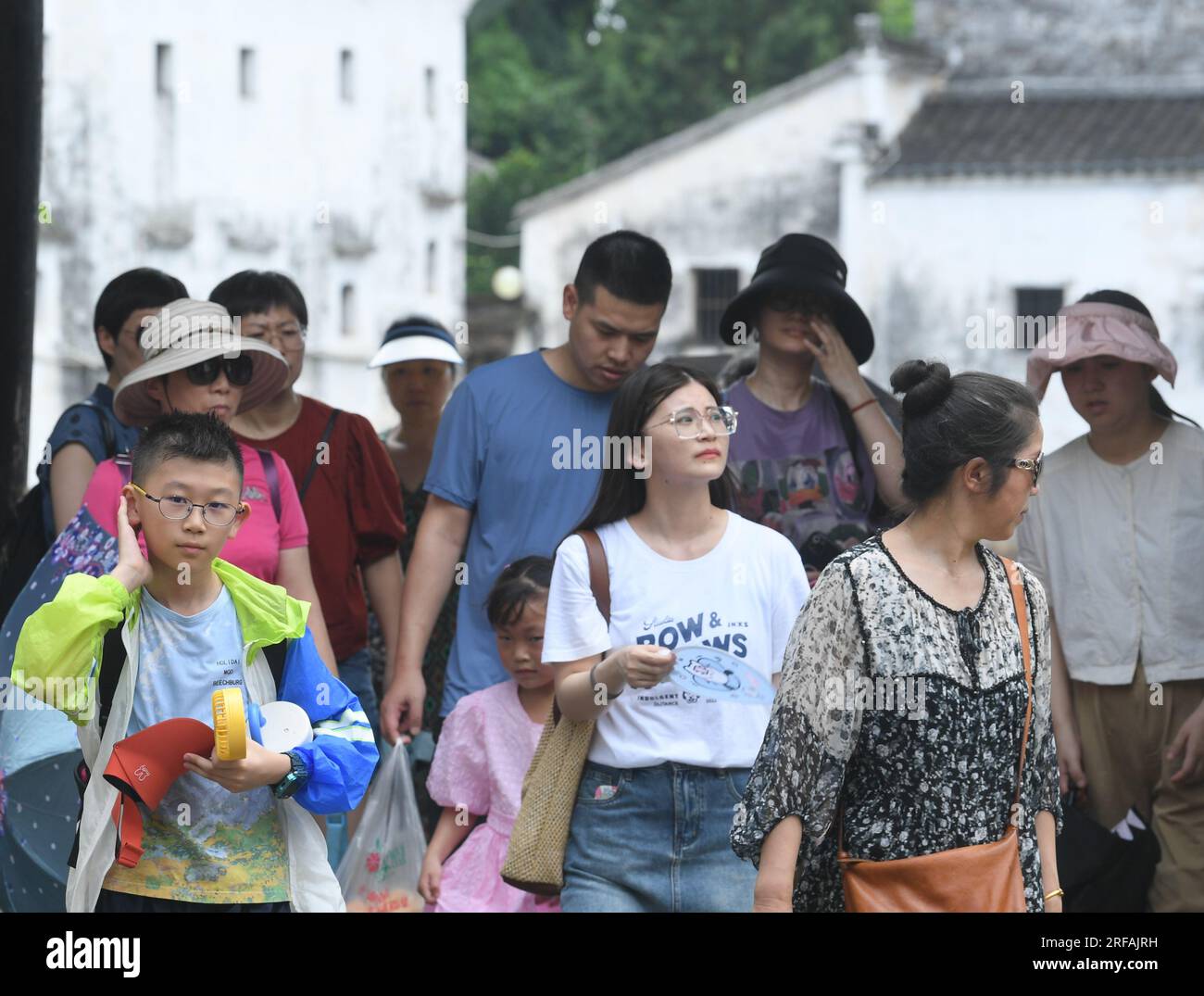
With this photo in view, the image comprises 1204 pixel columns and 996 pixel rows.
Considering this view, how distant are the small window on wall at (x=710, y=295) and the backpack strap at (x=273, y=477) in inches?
914

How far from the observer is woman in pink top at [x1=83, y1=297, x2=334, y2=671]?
4570mm

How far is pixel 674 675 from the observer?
4176mm

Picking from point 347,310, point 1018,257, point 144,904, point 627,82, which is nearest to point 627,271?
point 144,904

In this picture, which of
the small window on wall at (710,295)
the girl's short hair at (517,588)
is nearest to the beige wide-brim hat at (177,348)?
the girl's short hair at (517,588)

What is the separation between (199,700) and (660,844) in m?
1.01

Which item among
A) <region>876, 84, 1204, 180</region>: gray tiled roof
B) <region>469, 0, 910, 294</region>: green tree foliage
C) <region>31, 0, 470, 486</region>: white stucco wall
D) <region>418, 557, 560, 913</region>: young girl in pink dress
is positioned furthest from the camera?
<region>469, 0, 910, 294</region>: green tree foliage

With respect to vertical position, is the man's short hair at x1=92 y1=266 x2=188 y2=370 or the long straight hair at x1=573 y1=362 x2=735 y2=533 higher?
the man's short hair at x1=92 y1=266 x2=188 y2=370

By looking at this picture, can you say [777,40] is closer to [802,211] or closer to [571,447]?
[802,211]

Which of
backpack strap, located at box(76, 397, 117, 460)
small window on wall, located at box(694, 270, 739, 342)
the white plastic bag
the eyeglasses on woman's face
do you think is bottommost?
the white plastic bag

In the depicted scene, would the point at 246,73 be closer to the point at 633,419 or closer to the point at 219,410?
the point at 219,410

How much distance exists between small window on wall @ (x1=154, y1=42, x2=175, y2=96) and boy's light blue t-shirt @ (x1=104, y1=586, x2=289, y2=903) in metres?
24.0

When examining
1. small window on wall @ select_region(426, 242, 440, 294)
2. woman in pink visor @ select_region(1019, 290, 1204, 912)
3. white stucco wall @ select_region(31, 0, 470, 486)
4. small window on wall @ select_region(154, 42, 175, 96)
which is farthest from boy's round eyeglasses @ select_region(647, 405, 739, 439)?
small window on wall @ select_region(426, 242, 440, 294)

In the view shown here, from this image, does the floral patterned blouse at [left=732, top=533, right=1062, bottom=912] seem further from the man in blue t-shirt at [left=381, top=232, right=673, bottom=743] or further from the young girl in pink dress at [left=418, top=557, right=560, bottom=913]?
the man in blue t-shirt at [left=381, top=232, right=673, bottom=743]

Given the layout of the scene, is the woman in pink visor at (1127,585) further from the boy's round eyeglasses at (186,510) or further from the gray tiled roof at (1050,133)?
the gray tiled roof at (1050,133)
